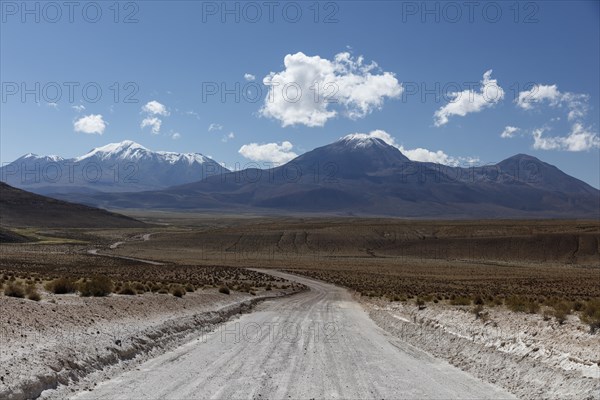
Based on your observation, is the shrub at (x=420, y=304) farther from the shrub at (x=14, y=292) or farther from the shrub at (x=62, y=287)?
the shrub at (x=14, y=292)

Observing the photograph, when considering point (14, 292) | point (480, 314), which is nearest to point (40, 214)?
point (14, 292)

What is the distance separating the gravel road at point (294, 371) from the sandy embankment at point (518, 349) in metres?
0.75

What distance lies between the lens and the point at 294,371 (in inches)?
542

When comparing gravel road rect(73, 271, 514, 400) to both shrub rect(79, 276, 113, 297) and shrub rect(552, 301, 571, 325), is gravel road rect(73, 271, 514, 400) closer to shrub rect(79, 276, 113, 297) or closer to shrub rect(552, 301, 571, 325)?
shrub rect(552, 301, 571, 325)

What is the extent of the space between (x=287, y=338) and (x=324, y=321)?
607 centimetres

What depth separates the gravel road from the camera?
38.2 ft

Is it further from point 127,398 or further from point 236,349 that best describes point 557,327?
point 127,398

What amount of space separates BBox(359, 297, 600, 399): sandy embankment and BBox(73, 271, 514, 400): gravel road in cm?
75

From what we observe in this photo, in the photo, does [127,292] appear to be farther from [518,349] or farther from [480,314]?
[518,349]

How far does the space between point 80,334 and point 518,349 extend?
468 inches

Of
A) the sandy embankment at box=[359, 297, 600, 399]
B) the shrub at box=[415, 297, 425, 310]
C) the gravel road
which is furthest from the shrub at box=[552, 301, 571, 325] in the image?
the shrub at box=[415, 297, 425, 310]

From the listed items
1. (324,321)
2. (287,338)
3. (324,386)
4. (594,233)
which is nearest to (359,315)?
(324,321)

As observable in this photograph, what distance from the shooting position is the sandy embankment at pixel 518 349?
12188mm

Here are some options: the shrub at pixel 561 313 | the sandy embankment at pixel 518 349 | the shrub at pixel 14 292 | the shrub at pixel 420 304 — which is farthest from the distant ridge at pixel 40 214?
the shrub at pixel 561 313
